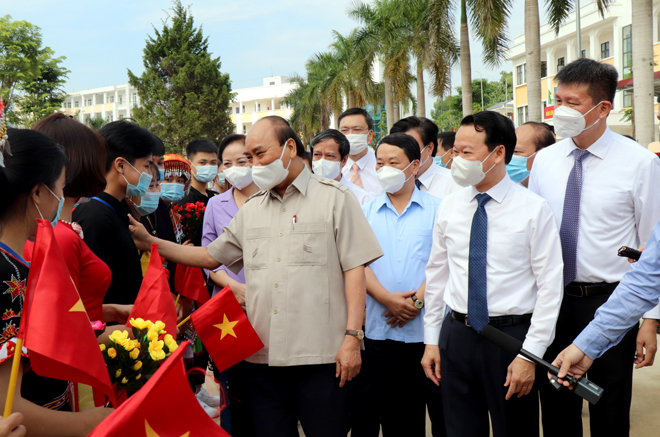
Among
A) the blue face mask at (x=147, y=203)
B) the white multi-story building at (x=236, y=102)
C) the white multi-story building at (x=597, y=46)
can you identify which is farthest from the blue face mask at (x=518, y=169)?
the white multi-story building at (x=236, y=102)

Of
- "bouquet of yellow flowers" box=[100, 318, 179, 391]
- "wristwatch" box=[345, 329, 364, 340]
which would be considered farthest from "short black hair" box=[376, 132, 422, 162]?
"bouquet of yellow flowers" box=[100, 318, 179, 391]

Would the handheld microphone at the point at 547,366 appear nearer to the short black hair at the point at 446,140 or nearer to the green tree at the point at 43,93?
the short black hair at the point at 446,140

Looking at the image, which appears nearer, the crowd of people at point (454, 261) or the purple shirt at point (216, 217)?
the crowd of people at point (454, 261)

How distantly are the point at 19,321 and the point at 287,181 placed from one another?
1.52m

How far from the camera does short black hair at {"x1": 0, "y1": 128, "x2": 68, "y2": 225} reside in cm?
185

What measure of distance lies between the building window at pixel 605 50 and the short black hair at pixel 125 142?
37.4 metres

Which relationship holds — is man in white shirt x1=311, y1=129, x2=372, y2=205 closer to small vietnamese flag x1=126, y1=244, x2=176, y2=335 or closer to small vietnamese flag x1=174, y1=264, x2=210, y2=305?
small vietnamese flag x1=174, y1=264, x2=210, y2=305

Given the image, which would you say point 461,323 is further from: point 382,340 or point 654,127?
point 654,127

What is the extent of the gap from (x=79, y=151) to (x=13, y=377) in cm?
125

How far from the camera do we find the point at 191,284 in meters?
3.71

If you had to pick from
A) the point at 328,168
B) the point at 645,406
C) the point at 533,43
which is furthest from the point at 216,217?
the point at 533,43

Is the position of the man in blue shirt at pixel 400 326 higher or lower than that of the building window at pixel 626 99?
lower

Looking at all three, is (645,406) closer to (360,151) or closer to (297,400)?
(297,400)

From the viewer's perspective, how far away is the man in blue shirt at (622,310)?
2.09m
